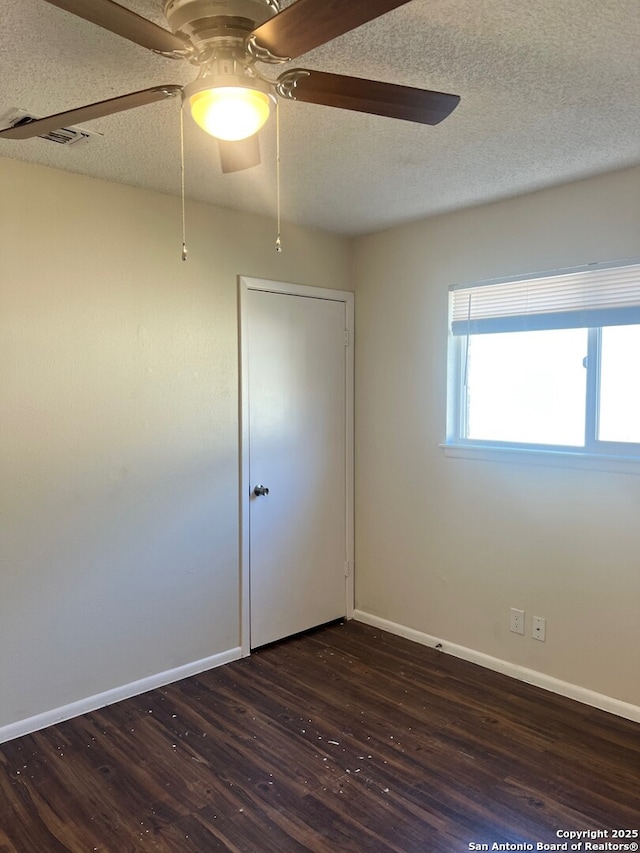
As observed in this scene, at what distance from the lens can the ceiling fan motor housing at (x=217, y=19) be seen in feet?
4.39

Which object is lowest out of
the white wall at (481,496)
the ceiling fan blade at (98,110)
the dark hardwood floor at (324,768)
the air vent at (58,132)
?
the dark hardwood floor at (324,768)

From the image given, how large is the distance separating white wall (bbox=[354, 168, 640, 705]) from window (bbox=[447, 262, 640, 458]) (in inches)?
4.0

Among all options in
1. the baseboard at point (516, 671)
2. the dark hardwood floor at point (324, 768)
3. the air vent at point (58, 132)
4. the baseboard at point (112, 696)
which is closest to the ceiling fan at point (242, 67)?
the air vent at point (58, 132)

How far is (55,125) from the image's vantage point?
1.59 m

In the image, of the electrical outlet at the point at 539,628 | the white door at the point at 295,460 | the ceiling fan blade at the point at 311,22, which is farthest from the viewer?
the white door at the point at 295,460

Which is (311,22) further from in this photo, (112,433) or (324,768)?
(324,768)

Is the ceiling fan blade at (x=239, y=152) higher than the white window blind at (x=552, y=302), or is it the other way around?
the ceiling fan blade at (x=239, y=152)

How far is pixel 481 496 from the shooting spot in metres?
3.30

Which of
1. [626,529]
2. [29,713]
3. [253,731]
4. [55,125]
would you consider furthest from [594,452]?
[29,713]

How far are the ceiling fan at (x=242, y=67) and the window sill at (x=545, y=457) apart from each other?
6.12ft

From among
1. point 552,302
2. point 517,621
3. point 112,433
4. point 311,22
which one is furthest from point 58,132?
point 517,621

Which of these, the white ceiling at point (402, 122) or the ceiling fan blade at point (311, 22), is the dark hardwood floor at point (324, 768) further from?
the white ceiling at point (402, 122)

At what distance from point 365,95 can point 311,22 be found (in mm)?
291

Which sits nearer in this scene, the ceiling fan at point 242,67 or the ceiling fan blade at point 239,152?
the ceiling fan at point 242,67
